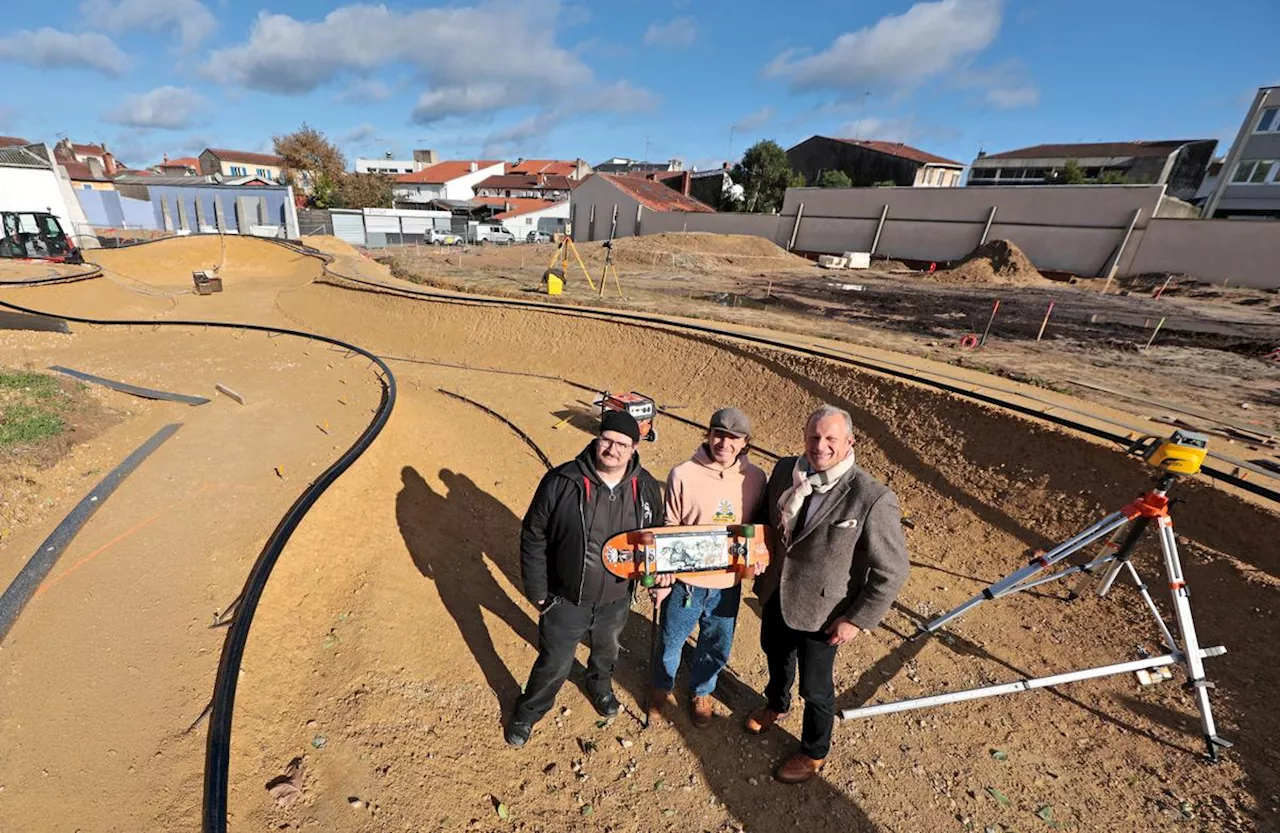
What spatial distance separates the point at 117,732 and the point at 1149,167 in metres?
76.6

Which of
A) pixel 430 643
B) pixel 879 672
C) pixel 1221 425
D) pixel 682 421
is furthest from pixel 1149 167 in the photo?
pixel 430 643

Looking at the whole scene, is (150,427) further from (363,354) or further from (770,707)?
(770,707)

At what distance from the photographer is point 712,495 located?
3564 millimetres

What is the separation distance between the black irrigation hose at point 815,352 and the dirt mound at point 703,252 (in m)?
14.6

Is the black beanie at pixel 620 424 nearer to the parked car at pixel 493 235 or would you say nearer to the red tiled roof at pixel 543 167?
the parked car at pixel 493 235

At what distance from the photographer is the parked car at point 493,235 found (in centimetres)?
4528

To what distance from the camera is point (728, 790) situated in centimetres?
388

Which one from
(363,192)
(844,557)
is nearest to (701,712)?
(844,557)

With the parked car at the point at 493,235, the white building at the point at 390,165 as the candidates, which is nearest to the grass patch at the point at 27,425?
the parked car at the point at 493,235

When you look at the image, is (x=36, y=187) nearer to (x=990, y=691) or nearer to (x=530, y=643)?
(x=530, y=643)

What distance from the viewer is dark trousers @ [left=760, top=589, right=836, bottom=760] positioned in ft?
11.4

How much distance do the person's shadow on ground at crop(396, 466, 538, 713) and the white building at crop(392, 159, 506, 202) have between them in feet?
223

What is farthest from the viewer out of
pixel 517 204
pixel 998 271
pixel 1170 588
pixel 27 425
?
pixel 517 204

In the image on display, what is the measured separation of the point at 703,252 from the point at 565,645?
102 ft
